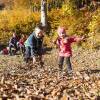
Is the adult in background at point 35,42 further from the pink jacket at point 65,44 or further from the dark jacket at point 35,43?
the pink jacket at point 65,44

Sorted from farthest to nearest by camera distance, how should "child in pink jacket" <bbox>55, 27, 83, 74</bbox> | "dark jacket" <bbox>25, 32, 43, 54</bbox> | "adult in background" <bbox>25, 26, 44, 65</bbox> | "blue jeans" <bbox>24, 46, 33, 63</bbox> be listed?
"blue jeans" <bbox>24, 46, 33, 63</bbox>
"dark jacket" <bbox>25, 32, 43, 54</bbox>
"adult in background" <bbox>25, 26, 44, 65</bbox>
"child in pink jacket" <bbox>55, 27, 83, 74</bbox>

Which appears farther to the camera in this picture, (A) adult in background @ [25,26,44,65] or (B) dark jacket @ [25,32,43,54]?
(B) dark jacket @ [25,32,43,54]

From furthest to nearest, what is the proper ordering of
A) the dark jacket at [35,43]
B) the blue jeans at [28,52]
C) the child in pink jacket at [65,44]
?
the blue jeans at [28,52]
the dark jacket at [35,43]
the child in pink jacket at [65,44]

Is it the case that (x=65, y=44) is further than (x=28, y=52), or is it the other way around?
(x=28, y=52)

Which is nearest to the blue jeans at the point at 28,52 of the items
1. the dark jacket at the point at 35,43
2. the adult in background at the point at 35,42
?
the adult in background at the point at 35,42

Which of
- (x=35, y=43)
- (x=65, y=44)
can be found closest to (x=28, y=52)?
(x=35, y=43)

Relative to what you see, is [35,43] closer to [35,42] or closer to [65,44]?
[35,42]

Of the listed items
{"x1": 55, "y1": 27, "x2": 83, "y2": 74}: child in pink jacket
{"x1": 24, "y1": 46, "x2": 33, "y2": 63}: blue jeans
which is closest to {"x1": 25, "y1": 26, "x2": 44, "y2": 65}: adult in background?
{"x1": 24, "y1": 46, "x2": 33, "y2": 63}: blue jeans

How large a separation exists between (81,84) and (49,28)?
21748 millimetres

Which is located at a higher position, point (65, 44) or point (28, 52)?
point (65, 44)

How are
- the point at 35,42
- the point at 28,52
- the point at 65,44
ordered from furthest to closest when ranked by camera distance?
the point at 28,52 → the point at 35,42 → the point at 65,44

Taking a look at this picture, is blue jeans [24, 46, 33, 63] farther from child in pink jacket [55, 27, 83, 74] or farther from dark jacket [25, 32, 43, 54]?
child in pink jacket [55, 27, 83, 74]

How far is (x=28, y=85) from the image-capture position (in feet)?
40.1

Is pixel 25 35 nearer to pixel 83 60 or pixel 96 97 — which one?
pixel 83 60
